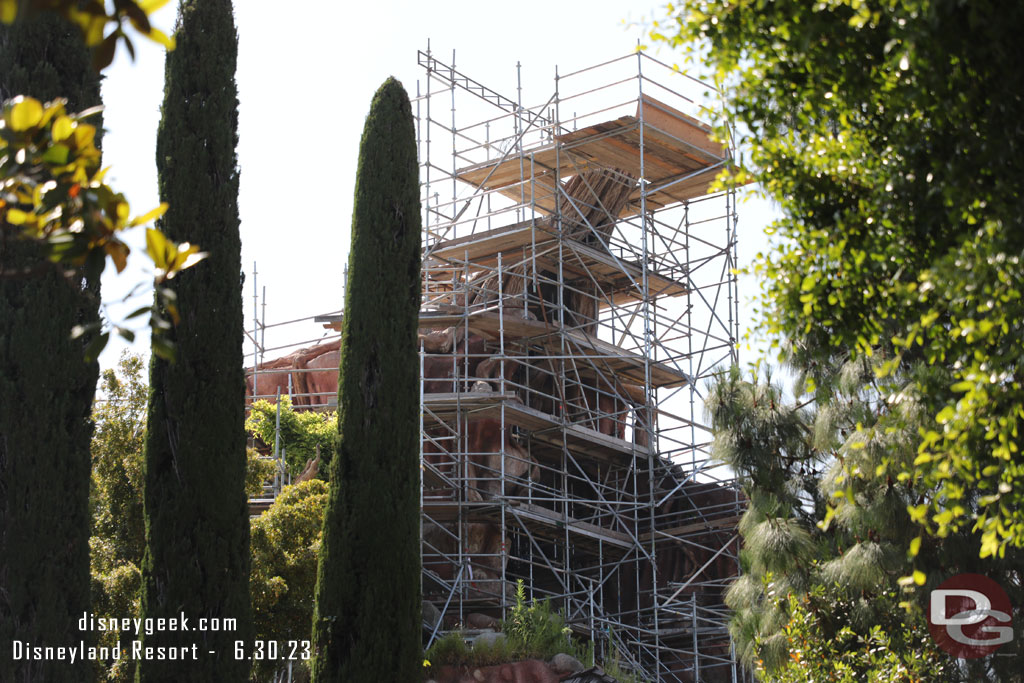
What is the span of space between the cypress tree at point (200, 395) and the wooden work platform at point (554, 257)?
9.02m

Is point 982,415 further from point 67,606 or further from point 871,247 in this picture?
point 67,606

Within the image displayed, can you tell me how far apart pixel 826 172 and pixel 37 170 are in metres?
4.24

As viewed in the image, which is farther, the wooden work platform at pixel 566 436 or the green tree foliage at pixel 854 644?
the wooden work platform at pixel 566 436

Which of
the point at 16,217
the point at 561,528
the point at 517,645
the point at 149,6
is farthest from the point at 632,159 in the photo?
the point at 149,6

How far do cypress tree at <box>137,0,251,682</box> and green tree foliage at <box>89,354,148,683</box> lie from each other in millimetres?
2746

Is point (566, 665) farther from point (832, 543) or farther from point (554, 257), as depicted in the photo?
point (554, 257)

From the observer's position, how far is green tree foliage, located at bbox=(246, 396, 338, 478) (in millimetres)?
23688

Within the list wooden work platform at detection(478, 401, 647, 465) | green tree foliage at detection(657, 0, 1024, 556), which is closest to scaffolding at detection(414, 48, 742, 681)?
wooden work platform at detection(478, 401, 647, 465)

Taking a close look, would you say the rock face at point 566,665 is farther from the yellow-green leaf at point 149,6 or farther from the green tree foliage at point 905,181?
the yellow-green leaf at point 149,6

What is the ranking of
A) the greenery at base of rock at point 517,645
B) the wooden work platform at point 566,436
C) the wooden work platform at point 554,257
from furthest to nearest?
the wooden work platform at point 554,257, the wooden work platform at point 566,436, the greenery at base of rock at point 517,645

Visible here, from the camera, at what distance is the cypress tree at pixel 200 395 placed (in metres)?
11.6

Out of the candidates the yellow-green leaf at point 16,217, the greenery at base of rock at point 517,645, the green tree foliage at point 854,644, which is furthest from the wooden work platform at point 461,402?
the yellow-green leaf at point 16,217

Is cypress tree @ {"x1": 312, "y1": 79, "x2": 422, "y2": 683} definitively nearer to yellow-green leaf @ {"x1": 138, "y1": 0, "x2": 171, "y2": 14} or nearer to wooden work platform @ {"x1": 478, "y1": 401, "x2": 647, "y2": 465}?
wooden work platform @ {"x1": 478, "y1": 401, "x2": 647, "y2": 465}

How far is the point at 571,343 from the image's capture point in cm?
2323
